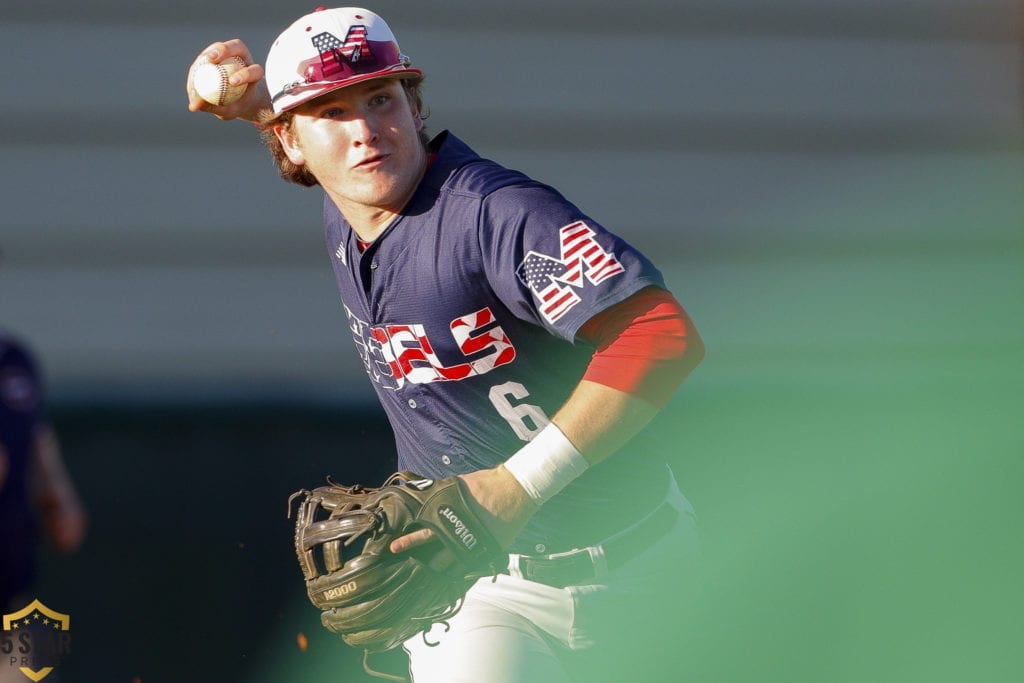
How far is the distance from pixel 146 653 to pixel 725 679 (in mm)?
2191

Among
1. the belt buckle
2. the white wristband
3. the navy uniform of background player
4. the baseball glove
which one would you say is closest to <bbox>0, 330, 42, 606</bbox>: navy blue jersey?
the navy uniform of background player

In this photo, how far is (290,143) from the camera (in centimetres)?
325

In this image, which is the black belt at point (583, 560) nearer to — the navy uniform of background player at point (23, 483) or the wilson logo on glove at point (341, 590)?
the wilson logo on glove at point (341, 590)

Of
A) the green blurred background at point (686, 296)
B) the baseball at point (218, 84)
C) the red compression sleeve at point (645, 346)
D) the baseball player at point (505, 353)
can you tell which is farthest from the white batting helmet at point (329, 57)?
the green blurred background at point (686, 296)

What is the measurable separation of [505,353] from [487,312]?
0.38 feet

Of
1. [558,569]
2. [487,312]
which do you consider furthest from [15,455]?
[558,569]

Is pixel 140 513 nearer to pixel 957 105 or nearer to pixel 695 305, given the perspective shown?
pixel 695 305

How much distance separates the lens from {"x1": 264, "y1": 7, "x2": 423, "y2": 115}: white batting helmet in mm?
2980

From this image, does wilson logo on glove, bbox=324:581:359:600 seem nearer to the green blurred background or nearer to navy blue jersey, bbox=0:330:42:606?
navy blue jersey, bbox=0:330:42:606

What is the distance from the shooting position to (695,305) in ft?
17.7

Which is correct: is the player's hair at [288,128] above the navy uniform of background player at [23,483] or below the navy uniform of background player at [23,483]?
above

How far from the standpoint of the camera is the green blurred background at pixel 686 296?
4.79 meters

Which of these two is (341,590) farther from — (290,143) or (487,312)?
(290,143)

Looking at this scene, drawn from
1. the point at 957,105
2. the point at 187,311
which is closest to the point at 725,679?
the point at 187,311
